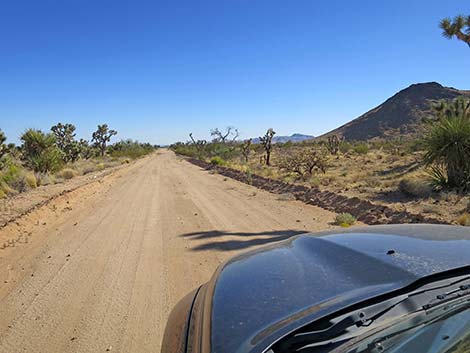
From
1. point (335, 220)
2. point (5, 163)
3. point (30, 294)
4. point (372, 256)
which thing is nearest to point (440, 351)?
point (372, 256)

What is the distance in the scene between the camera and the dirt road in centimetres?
422

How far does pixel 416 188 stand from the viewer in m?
13.6

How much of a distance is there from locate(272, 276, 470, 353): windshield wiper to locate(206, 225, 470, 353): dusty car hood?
5cm

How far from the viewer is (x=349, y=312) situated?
5.68 feet

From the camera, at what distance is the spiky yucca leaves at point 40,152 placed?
958 inches

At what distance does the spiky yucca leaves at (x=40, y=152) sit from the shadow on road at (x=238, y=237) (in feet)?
63.7

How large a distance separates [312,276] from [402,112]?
119m

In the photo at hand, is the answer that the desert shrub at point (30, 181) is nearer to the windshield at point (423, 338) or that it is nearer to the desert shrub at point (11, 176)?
the desert shrub at point (11, 176)

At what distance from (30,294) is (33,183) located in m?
15.8

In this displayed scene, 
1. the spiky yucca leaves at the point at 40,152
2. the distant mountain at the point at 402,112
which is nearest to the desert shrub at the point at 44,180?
the spiky yucca leaves at the point at 40,152

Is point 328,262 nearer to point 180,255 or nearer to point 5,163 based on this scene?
point 180,255

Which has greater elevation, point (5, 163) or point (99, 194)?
point (5, 163)

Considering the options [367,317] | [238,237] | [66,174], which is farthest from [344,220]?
[66,174]

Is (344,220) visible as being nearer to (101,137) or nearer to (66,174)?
(66,174)
